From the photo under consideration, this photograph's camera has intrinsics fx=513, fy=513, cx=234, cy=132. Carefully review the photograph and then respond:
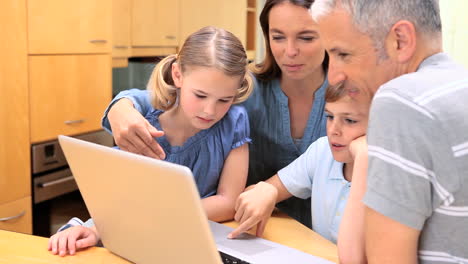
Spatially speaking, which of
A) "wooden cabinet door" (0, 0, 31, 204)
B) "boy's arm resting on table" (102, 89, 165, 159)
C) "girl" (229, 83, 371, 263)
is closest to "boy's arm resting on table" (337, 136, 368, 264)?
"girl" (229, 83, 371, 263)

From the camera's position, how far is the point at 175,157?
1482 millimetres

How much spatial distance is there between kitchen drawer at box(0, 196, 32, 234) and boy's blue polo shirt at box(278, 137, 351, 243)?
1.40m

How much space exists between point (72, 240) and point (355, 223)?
1.89 feet

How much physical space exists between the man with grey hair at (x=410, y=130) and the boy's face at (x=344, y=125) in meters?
0.47

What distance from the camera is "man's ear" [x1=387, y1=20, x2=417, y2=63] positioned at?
0.72 m

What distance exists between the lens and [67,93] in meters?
2.52

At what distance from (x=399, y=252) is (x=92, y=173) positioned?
543 millimetres

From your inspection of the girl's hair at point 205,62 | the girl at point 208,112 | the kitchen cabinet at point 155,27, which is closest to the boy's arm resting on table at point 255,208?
the girl at point 208,112

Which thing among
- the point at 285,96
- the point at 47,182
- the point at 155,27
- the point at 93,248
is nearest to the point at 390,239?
the point at 93,248

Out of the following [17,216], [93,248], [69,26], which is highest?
[69,26]

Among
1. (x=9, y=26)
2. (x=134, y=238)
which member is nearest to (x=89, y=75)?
(x=9, y=26)

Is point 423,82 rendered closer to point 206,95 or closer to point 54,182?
point 206,95

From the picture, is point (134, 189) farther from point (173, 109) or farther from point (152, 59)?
point (152, 59)

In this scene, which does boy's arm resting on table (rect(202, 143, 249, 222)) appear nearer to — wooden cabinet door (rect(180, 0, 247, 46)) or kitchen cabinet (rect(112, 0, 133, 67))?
kitchen cabinet (rect(112, 0, 133, 67))
